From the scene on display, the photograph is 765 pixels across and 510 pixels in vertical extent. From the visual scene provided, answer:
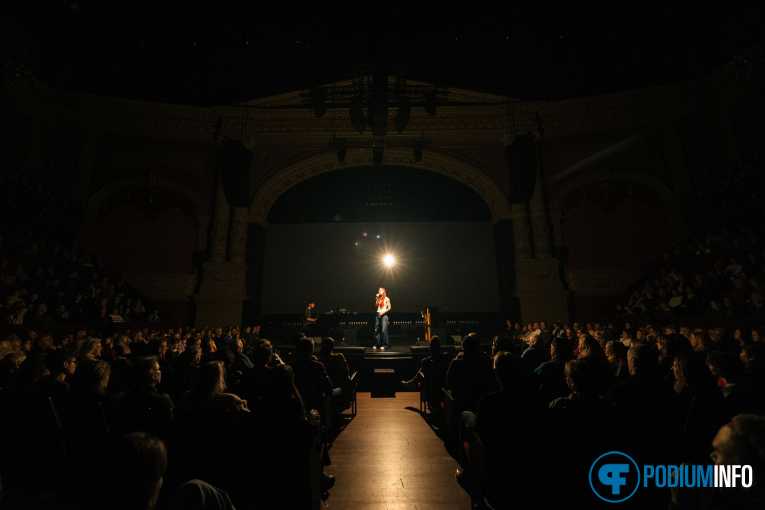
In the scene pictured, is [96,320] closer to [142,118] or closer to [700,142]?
[142,118]

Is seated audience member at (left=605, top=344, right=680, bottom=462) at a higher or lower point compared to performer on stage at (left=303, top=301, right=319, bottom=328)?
lower

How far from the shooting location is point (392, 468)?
11.2 ft

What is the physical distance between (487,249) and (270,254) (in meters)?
8.68

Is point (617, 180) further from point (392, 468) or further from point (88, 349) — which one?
point (88, 349)

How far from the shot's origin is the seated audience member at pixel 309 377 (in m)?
3.45

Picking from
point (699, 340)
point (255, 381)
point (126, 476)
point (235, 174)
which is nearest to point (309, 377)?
Answer: point (255, 381)

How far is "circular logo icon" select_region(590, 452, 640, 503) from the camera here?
2.02 m

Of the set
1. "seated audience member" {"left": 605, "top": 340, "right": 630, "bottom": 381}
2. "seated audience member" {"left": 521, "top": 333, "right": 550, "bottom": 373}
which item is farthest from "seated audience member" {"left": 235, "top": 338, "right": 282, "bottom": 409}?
"seated audience member" {"left": 605, "top": 340, "right": 630, "bottom": 381}

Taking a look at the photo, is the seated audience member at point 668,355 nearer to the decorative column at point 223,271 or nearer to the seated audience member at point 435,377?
the seated audience member at point 435,377

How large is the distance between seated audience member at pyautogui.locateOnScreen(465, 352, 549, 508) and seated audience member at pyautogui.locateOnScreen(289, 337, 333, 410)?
1.78 metres

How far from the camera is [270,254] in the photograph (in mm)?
14398

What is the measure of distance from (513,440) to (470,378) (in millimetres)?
1391

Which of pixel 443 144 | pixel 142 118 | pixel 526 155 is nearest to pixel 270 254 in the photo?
pixel 142 118

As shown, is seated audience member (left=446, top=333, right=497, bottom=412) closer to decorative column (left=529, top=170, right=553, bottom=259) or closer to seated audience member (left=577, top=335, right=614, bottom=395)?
seated audience member (left=577, top=335, right=614, bottom=395)
